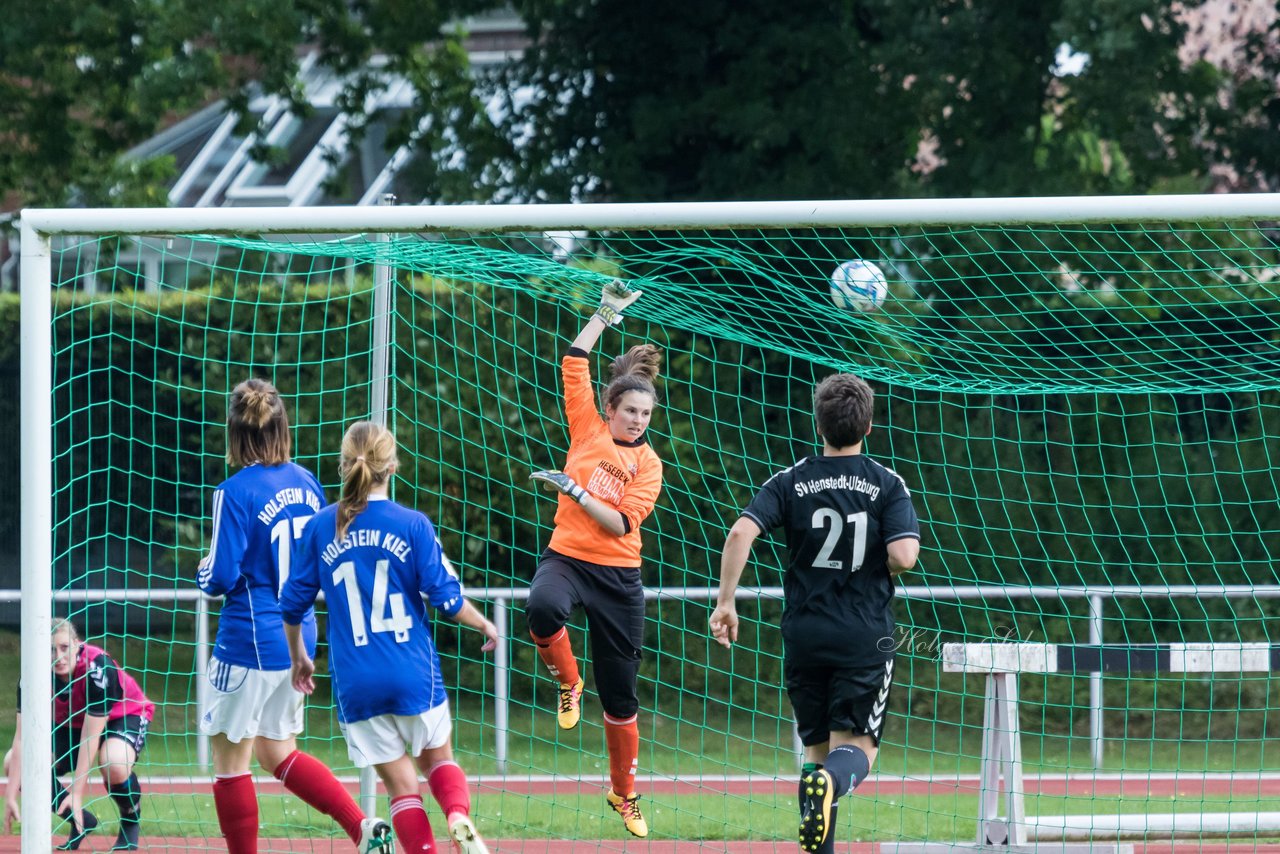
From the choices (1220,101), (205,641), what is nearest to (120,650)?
(205,641)

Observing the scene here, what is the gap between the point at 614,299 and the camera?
6172mm

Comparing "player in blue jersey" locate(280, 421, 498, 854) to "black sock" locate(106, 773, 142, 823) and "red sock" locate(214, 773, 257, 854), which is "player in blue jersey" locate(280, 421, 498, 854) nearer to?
"red sock" locate(214, 773, 257, 854)

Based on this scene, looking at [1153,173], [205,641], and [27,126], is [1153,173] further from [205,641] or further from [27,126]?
[27,126]

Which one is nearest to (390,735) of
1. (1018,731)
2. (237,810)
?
(237,810)

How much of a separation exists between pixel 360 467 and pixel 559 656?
1.51 metres

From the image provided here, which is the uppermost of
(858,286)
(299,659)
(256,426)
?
(858,286)

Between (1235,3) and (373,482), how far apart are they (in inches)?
446

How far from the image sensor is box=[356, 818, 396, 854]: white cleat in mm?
5441

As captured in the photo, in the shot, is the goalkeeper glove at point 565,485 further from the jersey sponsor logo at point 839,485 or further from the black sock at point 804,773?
the black sock at point 804,773

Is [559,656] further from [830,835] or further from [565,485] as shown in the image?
[830,835]

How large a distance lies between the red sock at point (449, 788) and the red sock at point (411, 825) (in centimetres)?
8

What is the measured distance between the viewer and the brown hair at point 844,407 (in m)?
5.46

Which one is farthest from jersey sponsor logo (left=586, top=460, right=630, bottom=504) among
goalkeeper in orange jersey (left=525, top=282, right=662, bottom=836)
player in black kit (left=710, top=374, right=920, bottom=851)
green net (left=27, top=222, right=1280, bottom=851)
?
green net (left=27, top=222, right=1280, bottom=851)

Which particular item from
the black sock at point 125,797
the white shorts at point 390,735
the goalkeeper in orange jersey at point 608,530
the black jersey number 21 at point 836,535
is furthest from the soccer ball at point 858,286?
the black sock at point 125,797
